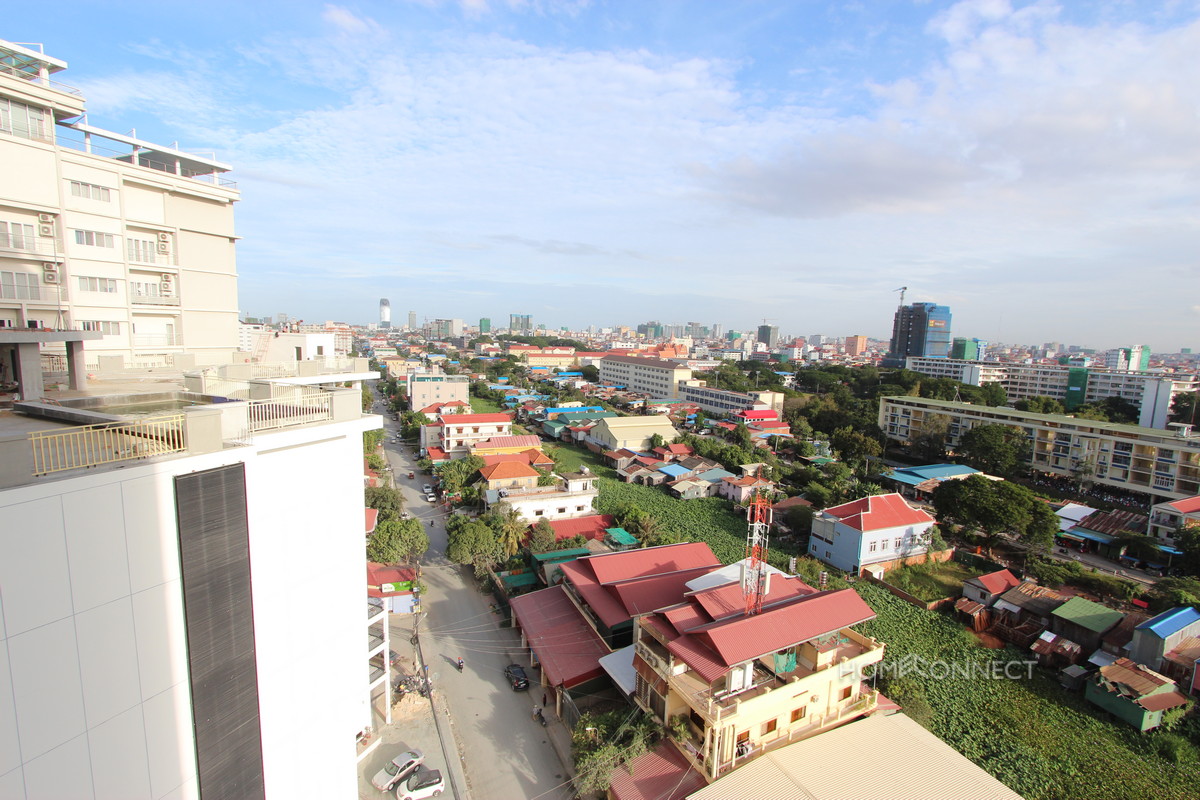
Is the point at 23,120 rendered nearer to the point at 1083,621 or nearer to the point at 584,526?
the point at 584,526

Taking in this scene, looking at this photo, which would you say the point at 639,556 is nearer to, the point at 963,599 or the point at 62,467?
the point at 963,599

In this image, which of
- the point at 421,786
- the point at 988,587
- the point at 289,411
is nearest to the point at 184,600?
the point at 289,411

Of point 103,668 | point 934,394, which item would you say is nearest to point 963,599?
point 103,668

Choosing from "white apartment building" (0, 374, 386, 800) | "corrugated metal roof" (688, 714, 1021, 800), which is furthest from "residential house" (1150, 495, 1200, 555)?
"white apartment building" (0, 374, 386, 800)

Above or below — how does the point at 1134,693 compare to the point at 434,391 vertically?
below

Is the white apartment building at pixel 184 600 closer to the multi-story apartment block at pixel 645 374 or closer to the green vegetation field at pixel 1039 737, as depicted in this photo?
the green vegetation field at pixel 1039 737

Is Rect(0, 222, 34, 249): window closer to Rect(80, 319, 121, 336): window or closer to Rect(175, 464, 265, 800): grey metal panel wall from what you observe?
Rect(80, 319, 121, 336): window
